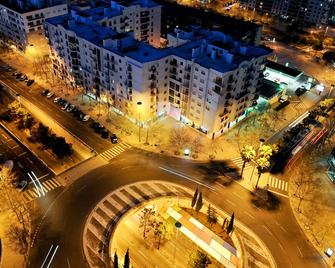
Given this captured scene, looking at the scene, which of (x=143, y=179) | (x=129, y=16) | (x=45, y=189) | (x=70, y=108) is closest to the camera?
(x=45, y=189)

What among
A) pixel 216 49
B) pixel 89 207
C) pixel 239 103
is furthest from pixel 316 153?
pixel 89 207

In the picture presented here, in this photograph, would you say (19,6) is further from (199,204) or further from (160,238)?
(160,238)

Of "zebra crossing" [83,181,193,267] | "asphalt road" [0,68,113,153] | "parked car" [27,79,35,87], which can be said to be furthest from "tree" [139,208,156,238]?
"parked car" [27,79,35,87]

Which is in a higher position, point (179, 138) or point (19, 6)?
point (19, 6)

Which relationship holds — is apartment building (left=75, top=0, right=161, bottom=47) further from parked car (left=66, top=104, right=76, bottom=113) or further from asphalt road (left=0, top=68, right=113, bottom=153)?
asphalt road (left=0, top=68, right=113, bottom=153)

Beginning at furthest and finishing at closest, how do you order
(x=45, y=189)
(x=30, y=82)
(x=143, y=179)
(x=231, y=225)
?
(x=30, y=82) → (x=143, y=179) → (x=45, y=189) → (x=231, y=225)

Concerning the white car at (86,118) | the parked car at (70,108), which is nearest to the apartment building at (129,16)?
the parked car at (70,108)

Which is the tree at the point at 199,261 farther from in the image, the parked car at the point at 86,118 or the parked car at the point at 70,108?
the parked car at the point at 70,108

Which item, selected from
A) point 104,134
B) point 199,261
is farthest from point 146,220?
point 104,134
